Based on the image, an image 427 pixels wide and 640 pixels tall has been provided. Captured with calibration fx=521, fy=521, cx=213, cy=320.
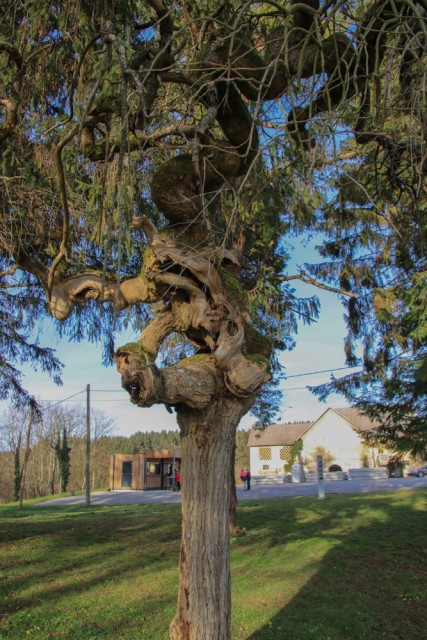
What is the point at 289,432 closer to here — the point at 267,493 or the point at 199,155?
the point at 267,493

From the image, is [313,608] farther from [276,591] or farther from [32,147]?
[32,147]

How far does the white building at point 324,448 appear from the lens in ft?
150

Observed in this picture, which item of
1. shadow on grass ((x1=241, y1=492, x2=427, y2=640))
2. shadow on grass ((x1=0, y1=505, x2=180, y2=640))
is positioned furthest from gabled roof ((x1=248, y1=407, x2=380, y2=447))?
shadow on grass ((x1=0, y1=505, x2=180, y2=640))

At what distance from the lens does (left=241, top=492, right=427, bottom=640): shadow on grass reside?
559cm

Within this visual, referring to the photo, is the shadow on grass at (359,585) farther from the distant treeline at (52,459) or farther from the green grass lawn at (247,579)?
the distant treeline at (52,459)

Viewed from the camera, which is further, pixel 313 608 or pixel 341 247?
pixel 341 247

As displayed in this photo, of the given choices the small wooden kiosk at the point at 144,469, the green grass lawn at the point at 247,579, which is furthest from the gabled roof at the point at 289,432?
the green grass lawn at the point at 247,579

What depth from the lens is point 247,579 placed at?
775 centimetres

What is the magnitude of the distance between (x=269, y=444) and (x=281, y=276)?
44.4 metres

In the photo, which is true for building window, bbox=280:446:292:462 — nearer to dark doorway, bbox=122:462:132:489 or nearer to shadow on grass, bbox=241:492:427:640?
dark doorway, bbox=122:462:132:489

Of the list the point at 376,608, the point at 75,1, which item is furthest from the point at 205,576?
the point at 75,1

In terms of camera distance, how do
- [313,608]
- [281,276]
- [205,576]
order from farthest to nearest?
[281,276] → [313,608] → [205,576]

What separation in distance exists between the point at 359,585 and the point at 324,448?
138 feet

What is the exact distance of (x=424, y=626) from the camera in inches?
227
